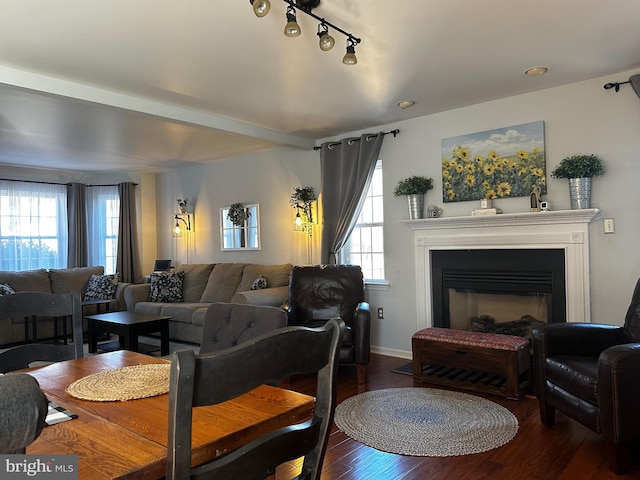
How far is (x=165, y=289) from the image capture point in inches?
235

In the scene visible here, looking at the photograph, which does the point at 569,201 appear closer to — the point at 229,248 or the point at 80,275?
the point at 229,248

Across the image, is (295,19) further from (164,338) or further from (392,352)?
(164,338)

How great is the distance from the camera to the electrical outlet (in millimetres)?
3471

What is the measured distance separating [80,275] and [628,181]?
631cm

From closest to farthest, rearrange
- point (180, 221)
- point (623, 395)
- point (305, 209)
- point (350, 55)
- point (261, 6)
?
point (261, 6) → point (623, 395) → point (350, 55) → point (305, 209) → point (180, 221)

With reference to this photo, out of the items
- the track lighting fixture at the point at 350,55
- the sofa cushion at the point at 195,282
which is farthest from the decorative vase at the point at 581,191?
the sofa cushion at the point at 195,282

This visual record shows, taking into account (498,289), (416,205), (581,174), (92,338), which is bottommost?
(92,338)

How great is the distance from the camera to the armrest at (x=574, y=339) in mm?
2801

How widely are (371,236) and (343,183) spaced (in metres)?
0.66

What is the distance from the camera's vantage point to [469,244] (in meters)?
4.15

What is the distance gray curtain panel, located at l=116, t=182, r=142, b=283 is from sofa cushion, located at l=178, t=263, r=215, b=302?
1432mm

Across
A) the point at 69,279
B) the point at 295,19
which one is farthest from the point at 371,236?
the point at 69,279

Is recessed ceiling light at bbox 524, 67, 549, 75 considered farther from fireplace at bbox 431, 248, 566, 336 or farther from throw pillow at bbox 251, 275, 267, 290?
throw pillow at bbox 251, 275, 267, 290

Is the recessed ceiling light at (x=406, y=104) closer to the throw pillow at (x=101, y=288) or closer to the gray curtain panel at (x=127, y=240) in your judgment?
the throw pillow at (x=101, y=288)
